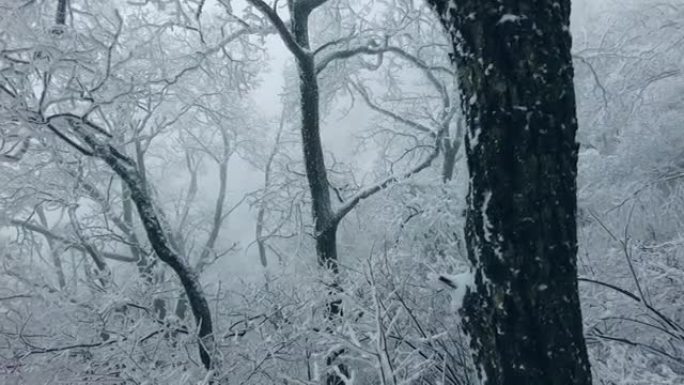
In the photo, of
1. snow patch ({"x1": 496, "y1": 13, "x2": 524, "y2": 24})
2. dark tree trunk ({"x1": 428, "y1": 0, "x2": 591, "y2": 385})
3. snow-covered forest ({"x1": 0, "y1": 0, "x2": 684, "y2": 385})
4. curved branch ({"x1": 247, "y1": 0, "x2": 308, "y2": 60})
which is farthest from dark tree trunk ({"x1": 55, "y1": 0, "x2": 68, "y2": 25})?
snow patch ({"x1": 496, "y1": 13, "x2": 524, "y2": 24})

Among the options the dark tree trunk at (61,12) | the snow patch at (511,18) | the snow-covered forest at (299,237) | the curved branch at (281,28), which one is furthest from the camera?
the dark tree trunk at (61,12)

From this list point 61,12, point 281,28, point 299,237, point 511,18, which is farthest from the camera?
point 299,237

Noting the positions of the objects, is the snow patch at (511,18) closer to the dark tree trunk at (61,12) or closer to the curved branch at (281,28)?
the curved branch at (281,28)

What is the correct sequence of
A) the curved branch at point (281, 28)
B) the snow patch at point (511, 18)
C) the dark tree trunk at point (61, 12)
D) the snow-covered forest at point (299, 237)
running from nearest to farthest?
1. the snow patch at point (511, 18)
2. the snow-covered forest at point (299, 237)
3. the curved branch at point (281, 28)
4. the dark tree trunk at point (61, 12)

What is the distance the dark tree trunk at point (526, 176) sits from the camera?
2.08 meters

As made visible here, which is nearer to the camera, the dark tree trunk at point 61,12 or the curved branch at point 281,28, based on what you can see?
the curved branch at point 281,28

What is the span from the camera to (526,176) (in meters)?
2.12

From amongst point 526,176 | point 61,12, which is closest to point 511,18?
point 526,176

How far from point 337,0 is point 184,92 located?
3845 millimetres

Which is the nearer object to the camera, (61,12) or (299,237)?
(61,12)

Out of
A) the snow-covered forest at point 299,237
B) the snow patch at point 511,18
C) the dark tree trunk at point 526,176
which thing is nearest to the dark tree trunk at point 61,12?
the snow-covered forest at point 299,237

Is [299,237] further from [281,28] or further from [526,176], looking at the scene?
[526,176]

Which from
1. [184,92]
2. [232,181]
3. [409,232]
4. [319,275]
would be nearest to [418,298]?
[319,275]

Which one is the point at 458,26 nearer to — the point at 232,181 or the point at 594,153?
the point at 594,153
